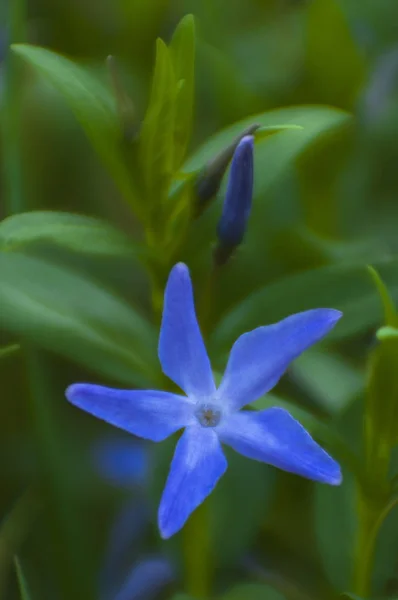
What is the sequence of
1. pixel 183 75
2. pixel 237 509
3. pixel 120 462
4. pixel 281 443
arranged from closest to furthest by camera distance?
pixel 281 443
pixel 183 75
pixel 237 509
pixel 120 462

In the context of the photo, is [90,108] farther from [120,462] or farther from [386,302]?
[120,462]

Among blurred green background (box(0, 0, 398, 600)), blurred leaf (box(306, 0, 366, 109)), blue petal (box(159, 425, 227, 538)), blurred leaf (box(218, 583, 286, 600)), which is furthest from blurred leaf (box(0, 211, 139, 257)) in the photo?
blurred leaf (box(306, 0, 366, 109))

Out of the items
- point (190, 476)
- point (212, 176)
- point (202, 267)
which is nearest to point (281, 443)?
point (190, 476)

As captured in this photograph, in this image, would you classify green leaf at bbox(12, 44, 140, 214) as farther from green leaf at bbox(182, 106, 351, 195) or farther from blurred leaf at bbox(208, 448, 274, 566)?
blurred leaf at bbox(208, 448, 274, 566)

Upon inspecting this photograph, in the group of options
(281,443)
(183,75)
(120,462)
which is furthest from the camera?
(120,462)

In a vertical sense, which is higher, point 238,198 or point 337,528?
point 238,198

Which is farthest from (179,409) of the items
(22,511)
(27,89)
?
(27,89)

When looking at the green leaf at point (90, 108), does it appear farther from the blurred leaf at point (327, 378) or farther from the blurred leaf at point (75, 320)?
the blurred leaf at point (327, 378)
